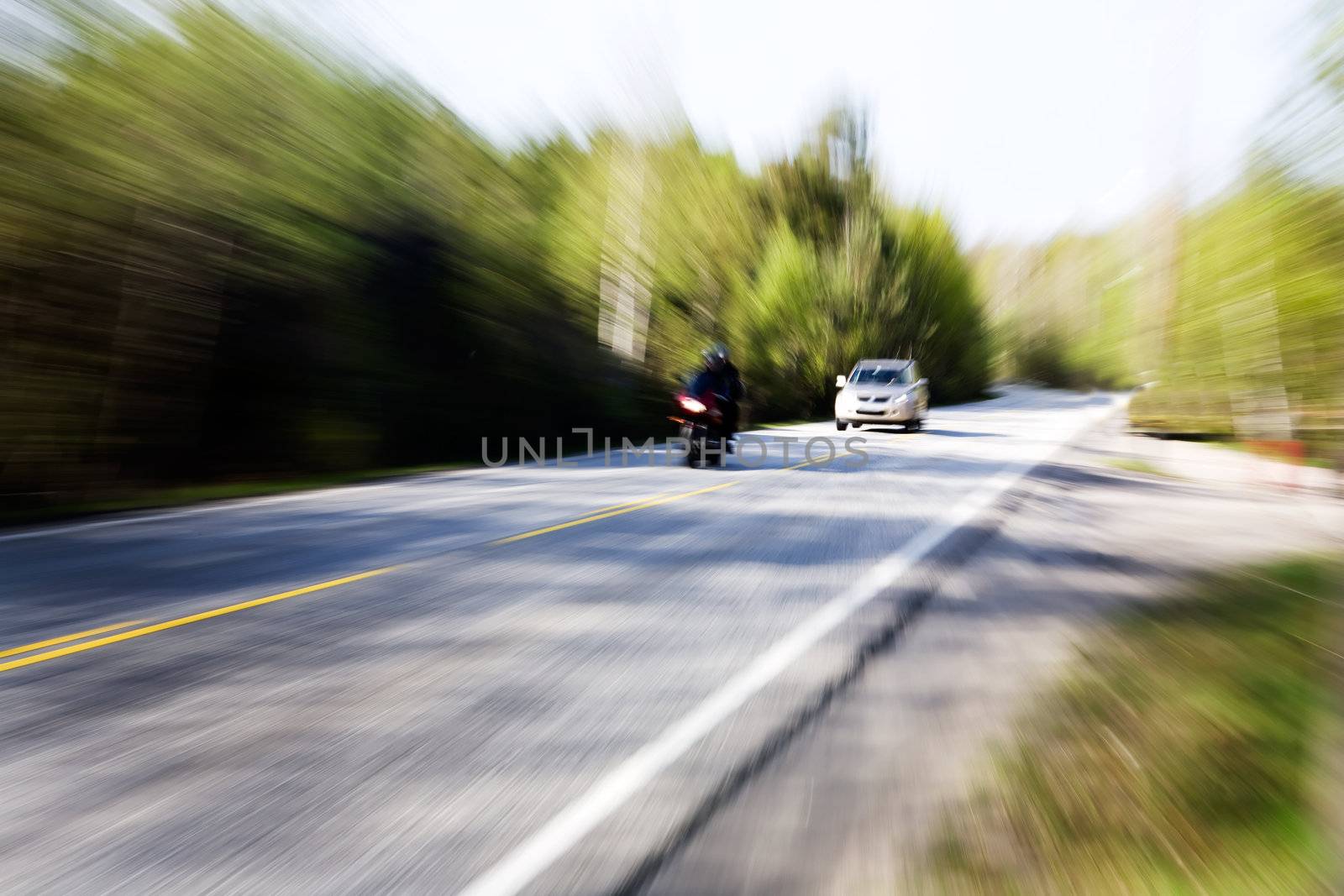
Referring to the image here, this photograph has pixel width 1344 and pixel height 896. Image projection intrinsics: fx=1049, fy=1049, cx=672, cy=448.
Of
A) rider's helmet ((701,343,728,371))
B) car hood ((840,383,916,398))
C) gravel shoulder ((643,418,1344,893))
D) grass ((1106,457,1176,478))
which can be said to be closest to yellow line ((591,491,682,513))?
gravel shoulder ((643,418,1344,893))

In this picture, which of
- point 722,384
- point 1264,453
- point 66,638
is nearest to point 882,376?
point 1264,453

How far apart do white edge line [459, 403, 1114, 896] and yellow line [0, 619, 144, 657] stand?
341cm

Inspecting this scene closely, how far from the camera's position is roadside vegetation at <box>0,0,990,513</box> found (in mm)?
11766

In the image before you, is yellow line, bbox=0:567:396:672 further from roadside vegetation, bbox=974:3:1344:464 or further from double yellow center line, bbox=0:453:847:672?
roadside vegetation, bbox=974:3:1344:464

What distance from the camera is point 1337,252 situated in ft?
43.8

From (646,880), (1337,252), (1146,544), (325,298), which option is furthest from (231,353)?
(1337,252)

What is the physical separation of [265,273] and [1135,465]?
1417cm

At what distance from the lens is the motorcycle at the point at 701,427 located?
54.6 feet

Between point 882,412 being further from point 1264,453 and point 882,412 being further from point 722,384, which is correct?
point 722,384

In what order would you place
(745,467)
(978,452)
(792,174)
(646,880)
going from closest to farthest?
(646,880)
(745,467)
(978,452)
(792,174)

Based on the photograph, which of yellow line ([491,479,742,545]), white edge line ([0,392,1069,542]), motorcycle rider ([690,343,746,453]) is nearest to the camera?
yellow line ([491,479,742,545])

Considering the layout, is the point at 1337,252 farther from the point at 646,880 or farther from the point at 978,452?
the point at 646,880

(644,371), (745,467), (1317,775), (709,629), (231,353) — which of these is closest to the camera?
(1317,775)

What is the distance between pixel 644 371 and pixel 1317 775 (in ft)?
85.3
